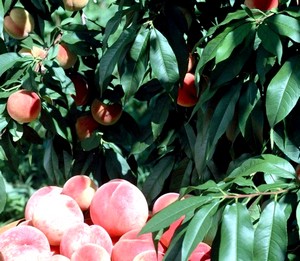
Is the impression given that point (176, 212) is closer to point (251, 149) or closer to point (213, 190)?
point (213, 190)

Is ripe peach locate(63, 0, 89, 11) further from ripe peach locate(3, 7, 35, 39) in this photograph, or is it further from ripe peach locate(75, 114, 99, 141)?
ripe peach locate(75, 114, 99, 141)

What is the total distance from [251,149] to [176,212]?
0.34 m

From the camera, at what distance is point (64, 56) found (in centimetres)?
159

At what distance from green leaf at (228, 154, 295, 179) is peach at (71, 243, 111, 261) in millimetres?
245

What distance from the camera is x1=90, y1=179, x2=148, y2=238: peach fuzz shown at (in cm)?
132

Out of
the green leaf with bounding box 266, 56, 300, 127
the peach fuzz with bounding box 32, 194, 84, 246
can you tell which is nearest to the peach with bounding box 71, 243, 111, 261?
the peach fuzz with bounding box 32, 194, 84, 246

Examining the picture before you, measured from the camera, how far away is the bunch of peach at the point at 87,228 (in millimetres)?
1210

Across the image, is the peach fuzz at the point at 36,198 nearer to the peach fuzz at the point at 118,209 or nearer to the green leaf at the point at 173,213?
the peach fuzz at the point at 118,209

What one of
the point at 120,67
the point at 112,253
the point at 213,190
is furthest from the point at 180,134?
the point at 213,190

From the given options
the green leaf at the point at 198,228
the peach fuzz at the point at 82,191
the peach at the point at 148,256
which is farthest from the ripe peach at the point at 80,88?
the green leaf at the point at 198,228

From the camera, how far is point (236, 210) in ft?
3.28

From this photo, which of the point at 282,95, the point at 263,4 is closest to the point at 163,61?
the point at 263,4

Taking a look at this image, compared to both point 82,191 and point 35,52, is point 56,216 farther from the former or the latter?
point 35,52

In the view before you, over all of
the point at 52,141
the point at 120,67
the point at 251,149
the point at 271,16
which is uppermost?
the point at 271,16
